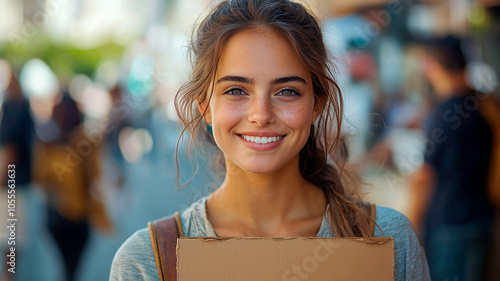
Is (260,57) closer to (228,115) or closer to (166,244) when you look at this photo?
(228,115)

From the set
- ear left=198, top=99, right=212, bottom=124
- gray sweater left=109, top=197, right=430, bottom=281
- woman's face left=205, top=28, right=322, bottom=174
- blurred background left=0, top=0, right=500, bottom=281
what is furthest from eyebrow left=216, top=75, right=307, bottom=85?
blurred background left=0, top=0, right=500, bottom=281

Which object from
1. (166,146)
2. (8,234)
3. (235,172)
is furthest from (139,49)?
(235,172)

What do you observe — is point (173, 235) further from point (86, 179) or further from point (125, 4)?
point (125, 4)

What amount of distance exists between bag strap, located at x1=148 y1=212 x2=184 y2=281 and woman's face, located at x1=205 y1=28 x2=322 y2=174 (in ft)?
0.89

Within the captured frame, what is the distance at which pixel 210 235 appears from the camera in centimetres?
158

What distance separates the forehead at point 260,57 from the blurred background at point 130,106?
2.24 m

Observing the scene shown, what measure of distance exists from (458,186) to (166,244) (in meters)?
2.67

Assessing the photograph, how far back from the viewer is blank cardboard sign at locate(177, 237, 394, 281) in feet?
3.99

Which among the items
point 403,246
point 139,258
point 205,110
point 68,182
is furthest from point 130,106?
point 403,246

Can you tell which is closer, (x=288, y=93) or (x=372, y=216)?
(x=288, y=93)

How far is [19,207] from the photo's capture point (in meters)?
3.82

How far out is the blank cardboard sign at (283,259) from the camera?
47.8 inches

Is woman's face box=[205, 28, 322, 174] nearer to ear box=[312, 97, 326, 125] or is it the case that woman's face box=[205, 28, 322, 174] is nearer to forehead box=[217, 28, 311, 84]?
forehead box=[217, 28, 311, 84]

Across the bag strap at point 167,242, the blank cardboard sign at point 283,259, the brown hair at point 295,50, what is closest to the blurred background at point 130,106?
the brown hair at point 295,50
